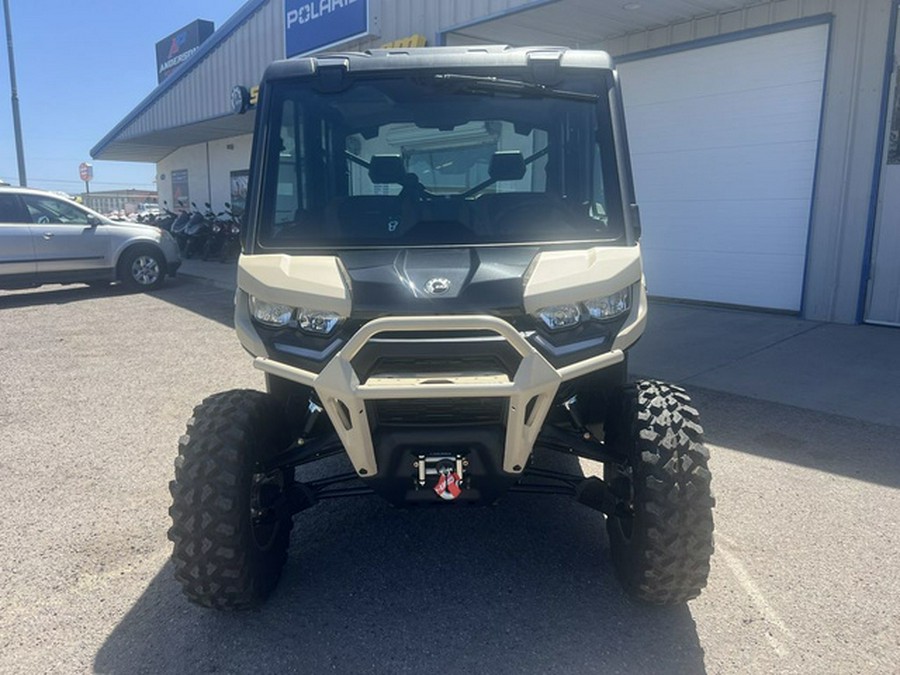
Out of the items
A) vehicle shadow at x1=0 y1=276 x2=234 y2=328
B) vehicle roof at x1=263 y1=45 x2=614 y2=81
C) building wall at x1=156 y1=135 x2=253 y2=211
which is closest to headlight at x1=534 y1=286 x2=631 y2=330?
vehicle roof at x1=263 y1=45 x2=614 y2=81

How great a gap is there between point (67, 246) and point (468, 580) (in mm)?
10979

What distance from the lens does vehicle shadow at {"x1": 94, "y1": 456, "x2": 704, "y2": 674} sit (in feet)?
8.68

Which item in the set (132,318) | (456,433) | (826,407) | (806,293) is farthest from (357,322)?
(132,318)

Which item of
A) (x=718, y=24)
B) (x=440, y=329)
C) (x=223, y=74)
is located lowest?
(x=440, y=329)

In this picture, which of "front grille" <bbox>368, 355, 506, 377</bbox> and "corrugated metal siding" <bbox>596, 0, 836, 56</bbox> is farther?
"corrugated metal siding" <bbox>596, 0, 836, 56</bbox>

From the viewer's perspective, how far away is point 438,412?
2674 mm

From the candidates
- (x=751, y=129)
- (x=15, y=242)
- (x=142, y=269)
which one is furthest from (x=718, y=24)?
(x=15, y=242)

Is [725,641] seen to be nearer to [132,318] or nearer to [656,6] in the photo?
[656,6]

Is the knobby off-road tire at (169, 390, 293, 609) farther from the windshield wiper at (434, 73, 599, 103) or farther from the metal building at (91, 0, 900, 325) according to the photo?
the metal building at (91, 0, 900, 325)

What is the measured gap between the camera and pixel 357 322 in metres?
2.67

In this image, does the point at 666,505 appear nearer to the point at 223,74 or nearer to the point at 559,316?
the point at 559,316

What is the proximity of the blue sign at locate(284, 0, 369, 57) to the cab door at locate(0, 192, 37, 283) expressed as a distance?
5914 mm

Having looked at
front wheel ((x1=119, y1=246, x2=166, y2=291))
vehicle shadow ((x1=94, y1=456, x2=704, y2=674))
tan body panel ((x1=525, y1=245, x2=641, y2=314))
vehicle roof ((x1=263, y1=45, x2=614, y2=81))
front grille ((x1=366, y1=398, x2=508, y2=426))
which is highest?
vehicle roof ((x1=263, y1=45, x2=614, y2=81))

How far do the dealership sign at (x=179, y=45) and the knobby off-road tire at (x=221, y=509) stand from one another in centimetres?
3971
